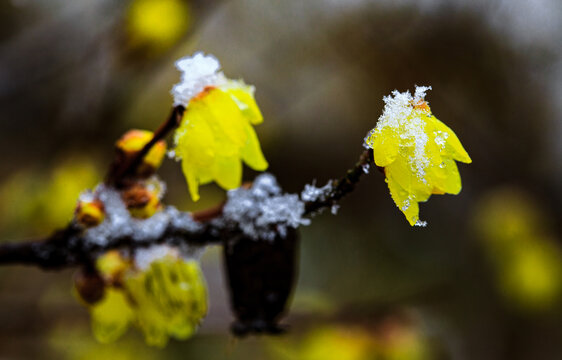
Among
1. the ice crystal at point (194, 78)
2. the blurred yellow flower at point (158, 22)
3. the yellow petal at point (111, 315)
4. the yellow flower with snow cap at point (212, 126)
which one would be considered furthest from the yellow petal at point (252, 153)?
the blurred yellow flower at point (158, 22)

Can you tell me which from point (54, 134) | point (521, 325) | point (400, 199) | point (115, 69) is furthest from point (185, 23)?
point (521, 325)

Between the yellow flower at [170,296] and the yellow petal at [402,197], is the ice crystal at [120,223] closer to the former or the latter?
the yellow flower at [170,296]

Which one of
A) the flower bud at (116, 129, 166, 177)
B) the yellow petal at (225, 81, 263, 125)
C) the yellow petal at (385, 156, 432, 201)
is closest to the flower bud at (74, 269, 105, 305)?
the flower bud at (116, 129, 166, 177)

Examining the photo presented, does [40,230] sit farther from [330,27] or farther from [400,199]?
[330,27]

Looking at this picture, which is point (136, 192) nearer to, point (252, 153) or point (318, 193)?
point (252, 153)

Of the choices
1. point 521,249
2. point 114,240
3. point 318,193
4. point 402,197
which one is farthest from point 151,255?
point 521,249
